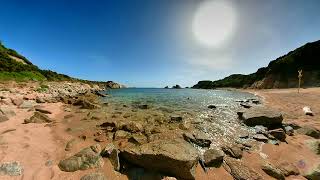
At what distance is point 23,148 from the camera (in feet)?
24.6

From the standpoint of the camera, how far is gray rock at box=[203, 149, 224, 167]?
7.48 meters

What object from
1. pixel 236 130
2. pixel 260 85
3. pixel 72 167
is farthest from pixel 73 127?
pixel 260 85

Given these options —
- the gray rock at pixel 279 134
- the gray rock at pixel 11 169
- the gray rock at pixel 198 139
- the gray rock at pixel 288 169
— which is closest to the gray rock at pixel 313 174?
the gray rock at pixel 288 169

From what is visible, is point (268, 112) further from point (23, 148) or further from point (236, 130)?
point (23, 148)

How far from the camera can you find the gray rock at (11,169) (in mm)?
5914

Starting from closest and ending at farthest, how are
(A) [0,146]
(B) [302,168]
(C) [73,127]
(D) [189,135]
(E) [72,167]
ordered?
(E) [72,167] → (A) [0,146] → (B) [302,168] → (D) [189,135] → (C) [73,127]

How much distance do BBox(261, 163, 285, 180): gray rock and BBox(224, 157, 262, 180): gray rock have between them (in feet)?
1.62

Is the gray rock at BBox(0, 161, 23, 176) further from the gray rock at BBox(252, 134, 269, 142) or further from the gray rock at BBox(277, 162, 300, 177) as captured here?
the gray rock at BBox(252, 134, 269, 142)

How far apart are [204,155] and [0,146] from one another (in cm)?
786

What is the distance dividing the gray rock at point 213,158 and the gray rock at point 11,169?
20.7 ft

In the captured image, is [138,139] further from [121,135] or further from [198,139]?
[198,139]

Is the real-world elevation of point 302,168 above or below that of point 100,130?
below

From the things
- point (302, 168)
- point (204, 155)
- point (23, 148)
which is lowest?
point (302, 168)

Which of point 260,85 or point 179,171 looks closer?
point 179,171
